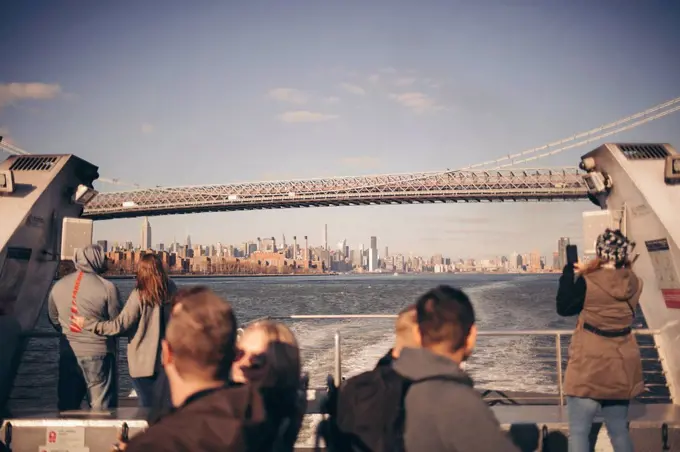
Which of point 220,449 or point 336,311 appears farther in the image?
point 336,311

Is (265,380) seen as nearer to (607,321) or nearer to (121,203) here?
(607,321)

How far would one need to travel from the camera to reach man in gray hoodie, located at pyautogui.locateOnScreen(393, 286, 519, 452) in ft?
5.47

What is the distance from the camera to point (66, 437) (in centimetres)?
377

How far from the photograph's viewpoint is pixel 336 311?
4141cm

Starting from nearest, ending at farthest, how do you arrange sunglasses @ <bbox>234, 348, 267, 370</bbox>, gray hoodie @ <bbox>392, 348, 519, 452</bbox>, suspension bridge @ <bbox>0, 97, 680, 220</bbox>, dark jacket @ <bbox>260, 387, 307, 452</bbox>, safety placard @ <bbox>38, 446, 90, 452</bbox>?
gray hoodie @ <bbox>392, 348, 519, 452</bbox> → dark jacket @ <bbox>260, 387, 307, 452</bbox> → sunglasses @ <bbox>234, 348, 267, 370</bbox> → safety placard @ <bbox>38, 446, 90, 452</bbox> → suspension bridge @ <bbox>0, 97, 680, 220</bbox>

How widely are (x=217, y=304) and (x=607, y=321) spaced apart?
89.5 inches

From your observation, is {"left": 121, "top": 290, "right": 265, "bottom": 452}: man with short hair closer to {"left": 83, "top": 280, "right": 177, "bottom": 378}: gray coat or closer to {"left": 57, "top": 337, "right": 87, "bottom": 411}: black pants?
{"left": 83, "top": 280, "right": 177, "bottom": 378}: gray coat

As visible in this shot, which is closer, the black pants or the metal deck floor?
the metal deck floor

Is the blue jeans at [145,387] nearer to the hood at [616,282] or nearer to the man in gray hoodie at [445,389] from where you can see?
the man in gray hoodie at [445,389]

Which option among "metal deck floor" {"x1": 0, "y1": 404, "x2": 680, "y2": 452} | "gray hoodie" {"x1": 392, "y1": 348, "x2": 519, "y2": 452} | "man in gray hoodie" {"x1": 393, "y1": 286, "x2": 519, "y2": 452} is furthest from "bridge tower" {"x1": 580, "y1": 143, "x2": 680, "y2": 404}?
"gray hoodie" {"x1": 392, "y1": 348, "x2": 519, "y2": 452}

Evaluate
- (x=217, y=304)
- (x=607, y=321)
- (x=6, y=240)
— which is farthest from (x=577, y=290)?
(x=6, y=240)

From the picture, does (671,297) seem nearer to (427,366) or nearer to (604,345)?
(604,345)

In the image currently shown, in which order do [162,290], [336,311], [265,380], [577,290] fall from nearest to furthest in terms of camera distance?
1. [265,380]
2. [577,290]
3. [162,290]
4. [336,311]

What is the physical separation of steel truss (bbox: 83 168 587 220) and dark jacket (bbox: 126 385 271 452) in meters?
47.8
